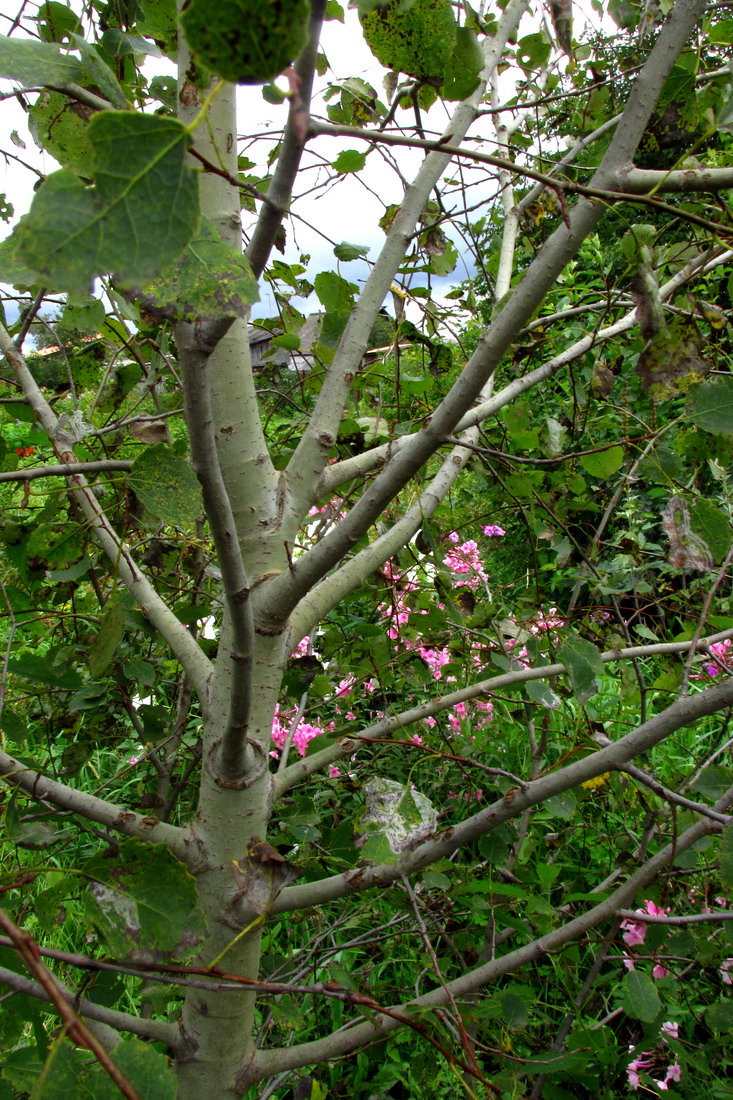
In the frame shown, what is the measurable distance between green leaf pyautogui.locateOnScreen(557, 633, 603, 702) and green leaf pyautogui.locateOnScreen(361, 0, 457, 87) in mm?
625

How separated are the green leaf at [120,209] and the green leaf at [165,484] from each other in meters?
0.40

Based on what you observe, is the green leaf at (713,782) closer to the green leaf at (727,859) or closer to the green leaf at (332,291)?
the green leaf at (727,859)

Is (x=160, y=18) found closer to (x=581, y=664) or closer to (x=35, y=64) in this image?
(x=35, y=64)

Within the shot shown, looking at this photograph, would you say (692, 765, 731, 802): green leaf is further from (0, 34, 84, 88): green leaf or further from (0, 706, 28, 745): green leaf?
(0, 34, 84, 88): green leaf

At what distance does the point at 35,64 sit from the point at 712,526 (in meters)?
0.69

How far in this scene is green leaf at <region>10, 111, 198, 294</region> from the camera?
0.28 meters

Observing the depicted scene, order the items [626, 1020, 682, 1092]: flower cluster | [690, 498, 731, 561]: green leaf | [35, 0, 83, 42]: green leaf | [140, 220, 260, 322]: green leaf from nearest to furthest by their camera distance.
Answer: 1. [140, 220, 260, 322]: green leaf
2. [690, 498, 731, 561]: green leaf
3. [35, 0, 83, 42]: green leaf
4. [626, 1020, 682, 1092]: flower cluster

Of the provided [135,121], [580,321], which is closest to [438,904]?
[135,121]

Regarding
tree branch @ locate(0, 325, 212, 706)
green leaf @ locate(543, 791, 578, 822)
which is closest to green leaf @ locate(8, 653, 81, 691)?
tree branch @ locate(0, 325, 212, 706)

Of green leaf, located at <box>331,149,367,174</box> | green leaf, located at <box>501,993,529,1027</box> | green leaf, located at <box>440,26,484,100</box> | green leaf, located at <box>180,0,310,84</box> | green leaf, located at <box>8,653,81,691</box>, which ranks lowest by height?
green leaf, located at <box>501,993,529,1027</box>

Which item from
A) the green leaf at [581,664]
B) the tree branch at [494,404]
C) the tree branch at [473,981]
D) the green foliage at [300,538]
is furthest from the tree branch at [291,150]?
the tree branch at [473,981]

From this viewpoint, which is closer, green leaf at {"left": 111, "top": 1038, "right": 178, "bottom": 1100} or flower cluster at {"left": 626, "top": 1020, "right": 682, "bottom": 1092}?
green leaf at {"left": 111, "top": 1038, "right": 178, "bottom": 1100}

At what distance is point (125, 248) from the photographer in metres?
0.28

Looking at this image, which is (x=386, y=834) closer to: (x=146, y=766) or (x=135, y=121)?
(x=135, y=121)
